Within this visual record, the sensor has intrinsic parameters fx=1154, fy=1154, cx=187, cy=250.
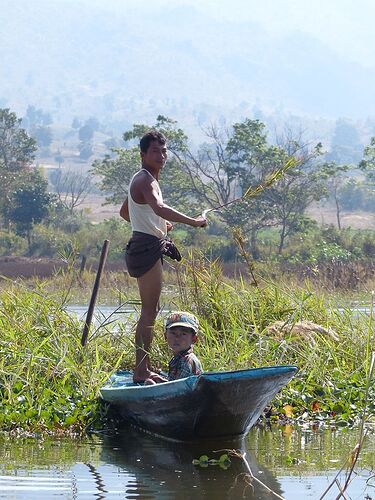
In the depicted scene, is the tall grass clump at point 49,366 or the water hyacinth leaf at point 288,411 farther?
the water hyacinth leaf at point 288,411

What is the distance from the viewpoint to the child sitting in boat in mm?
8000

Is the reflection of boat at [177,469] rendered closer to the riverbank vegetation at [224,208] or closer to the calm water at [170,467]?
the calm water at [170,467]

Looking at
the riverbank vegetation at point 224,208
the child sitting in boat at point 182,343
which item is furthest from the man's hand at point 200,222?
the riverbank vegetation at point 224,208

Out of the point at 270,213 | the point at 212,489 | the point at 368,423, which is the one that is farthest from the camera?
the point at 270,213

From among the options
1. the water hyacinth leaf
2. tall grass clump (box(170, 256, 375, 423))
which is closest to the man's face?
tall grass clump (box(170, 256, 375, 423))

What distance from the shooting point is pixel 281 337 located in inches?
388

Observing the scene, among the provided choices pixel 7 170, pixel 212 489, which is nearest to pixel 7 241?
pixel 7 170

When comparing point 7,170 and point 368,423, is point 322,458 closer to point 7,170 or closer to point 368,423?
point 368,423

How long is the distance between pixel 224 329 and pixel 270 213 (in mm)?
34471

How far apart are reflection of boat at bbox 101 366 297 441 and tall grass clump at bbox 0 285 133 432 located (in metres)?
0.47

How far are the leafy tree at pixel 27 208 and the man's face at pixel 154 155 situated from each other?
129 ft

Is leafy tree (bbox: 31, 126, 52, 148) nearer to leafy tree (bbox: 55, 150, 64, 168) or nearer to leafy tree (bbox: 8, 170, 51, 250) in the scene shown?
leafy tree (bbox: 55, 150, 64, 168)

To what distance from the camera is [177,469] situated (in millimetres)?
7297

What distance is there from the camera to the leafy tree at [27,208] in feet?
159
